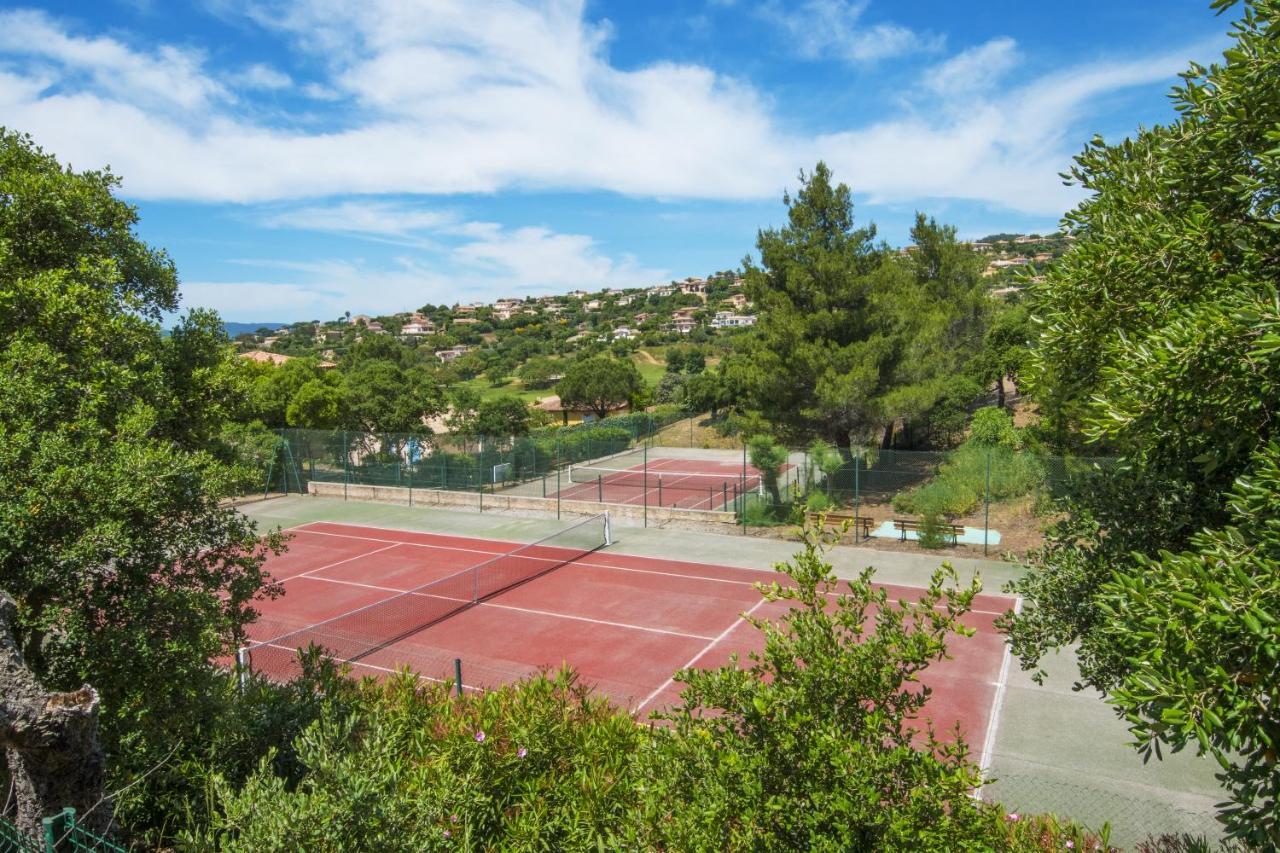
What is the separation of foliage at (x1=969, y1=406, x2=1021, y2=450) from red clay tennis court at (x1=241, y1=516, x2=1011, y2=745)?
544 inches

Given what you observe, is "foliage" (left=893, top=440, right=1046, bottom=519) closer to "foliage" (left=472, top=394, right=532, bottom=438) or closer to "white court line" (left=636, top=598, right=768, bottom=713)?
"white court line" (left=636, top=598, right=768, bottom=713)

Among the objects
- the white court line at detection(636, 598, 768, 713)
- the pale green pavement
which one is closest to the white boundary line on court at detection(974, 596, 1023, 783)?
the pale green pavement

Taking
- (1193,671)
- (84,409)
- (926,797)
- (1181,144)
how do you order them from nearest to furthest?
(1193,671)
(926,797)
(1181,144)
(84,409)

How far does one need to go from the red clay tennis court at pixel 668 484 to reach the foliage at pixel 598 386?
2032cm

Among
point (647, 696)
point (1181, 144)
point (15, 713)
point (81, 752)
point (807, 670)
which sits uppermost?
point (1181, 144)

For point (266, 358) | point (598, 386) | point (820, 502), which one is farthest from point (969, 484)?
point (266, 358)

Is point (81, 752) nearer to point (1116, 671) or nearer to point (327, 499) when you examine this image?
point (1116, 671)

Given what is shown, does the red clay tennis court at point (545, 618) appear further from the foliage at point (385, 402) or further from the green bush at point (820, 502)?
the foliage at point (385, 402)

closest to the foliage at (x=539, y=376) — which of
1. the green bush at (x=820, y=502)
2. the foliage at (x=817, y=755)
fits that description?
the green bush at (x=820, y=502)

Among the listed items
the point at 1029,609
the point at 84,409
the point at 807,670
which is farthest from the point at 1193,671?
the point at 84,409

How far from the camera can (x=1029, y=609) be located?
566 cm

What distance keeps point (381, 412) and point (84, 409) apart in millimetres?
32744

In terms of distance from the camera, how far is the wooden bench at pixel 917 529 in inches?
779

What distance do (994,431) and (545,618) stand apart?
20.2 metres
